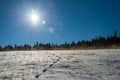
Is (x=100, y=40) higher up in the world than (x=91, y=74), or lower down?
higher up

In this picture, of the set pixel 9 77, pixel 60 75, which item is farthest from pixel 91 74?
pixel 9 77

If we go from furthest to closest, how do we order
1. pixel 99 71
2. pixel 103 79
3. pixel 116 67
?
1. pixel 116 67
2. pixel 99 71
3. pixel 103 79

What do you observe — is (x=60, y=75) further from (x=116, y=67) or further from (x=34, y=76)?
(x=116, y=67)

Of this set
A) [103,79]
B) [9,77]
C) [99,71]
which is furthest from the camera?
[99,71]

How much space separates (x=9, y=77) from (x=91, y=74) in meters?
1.91

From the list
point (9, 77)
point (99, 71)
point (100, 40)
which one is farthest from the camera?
point (100, 40)

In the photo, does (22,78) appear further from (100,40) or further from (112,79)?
(100,40)

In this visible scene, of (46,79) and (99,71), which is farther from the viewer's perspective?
(99,71)

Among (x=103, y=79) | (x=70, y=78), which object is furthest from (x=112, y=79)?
(x=70, y=78)

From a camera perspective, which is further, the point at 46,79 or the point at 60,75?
the point at 60,75

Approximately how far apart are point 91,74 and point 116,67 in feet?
3.61

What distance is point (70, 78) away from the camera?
167 inches

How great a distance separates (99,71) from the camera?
4.89m

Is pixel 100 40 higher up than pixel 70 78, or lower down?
higher up
